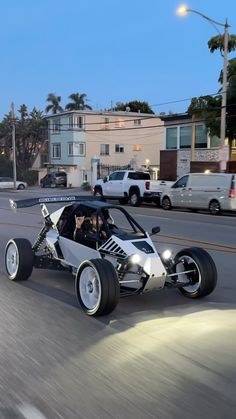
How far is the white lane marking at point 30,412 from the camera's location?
3.95m

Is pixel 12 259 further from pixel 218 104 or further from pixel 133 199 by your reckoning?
pixel 218 104

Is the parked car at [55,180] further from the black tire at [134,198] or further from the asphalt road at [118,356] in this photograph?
the asphalt road at [118,356]

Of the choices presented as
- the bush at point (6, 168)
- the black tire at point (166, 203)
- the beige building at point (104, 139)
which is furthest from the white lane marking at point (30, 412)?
the bush at point (6, 168)

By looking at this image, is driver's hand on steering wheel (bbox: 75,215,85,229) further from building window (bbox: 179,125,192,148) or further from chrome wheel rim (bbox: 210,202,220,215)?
building window (bbox: 179,125,192,148)

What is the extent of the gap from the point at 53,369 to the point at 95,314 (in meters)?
1.69

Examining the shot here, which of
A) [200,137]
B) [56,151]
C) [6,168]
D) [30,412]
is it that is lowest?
[30,412]

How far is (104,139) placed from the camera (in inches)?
2473

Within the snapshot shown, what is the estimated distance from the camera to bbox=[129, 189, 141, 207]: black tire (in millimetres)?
28895

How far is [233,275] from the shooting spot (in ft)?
30.0

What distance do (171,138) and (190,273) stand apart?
3479cm

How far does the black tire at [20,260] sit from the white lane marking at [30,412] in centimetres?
440

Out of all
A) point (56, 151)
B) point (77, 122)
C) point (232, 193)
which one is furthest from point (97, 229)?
point (56, 151)

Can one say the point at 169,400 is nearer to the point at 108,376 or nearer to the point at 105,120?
the point at 108,376

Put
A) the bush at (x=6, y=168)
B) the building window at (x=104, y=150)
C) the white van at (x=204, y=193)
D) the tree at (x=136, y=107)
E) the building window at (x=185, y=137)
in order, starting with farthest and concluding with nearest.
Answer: the tree at (x=136, y=107), the bush at (x=6, y=168), the building window at (x=104, y=150), the building window at (x=185, y=137), the white van at (x=204, y=193)
